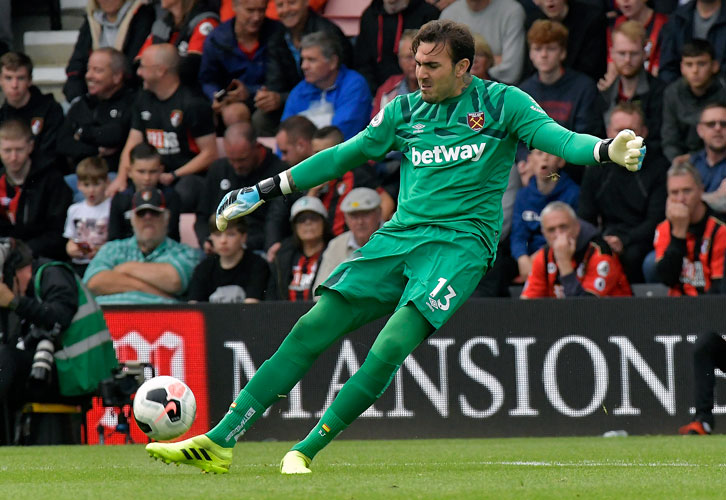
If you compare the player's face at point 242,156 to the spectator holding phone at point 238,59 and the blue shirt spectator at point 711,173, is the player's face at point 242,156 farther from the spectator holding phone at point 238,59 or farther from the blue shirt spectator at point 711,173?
the blue shirt spectator at point 711,173

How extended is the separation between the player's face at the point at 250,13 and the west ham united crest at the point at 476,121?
7012mm

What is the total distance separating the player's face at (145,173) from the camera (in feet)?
40.0

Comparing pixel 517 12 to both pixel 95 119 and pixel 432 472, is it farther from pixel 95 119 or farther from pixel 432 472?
pixel 432 472

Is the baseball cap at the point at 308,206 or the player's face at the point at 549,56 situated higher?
the player's face at the point at 549,56

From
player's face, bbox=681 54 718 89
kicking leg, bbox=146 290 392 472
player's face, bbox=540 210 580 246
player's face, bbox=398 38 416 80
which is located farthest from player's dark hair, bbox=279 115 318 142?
kicking leg, bbox=146 290 392 472

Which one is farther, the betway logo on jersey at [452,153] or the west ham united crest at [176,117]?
the west ham united crest at [176,117]

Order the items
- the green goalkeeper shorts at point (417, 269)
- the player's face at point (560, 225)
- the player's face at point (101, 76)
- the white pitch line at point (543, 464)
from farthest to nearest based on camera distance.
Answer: the player's face at point (101, 76)
the player's face at point (560, 225)
the white pitch line at point (543, 464)
the green goalkeeper shorts at point (417, 269)

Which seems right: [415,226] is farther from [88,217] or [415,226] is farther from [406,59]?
[88,217]

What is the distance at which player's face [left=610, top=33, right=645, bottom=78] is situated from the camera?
11391mm

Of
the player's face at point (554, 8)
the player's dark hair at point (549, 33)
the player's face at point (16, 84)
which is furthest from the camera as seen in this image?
the player's face at point (16, 84)

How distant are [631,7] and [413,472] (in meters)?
7.02

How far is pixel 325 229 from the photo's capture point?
11.3 m

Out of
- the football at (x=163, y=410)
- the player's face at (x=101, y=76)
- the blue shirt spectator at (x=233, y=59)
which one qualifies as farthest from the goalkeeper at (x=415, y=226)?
the player's face at (x=101, y=76)

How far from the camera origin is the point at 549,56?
454 inches
